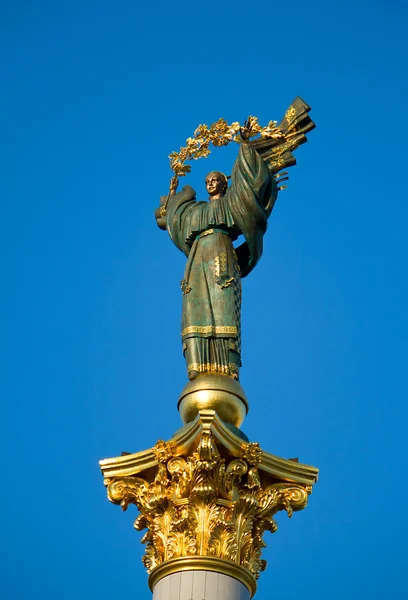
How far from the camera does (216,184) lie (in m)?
25.2

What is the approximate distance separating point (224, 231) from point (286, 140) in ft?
7.77

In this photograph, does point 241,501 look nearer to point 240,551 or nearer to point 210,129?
point 240,551

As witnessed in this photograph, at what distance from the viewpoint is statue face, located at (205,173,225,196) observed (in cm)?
2520

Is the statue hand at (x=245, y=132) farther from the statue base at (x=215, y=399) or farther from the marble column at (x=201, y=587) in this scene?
the marble column at (x=201, y=587)

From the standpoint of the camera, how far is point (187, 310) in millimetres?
23391

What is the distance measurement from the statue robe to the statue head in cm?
24

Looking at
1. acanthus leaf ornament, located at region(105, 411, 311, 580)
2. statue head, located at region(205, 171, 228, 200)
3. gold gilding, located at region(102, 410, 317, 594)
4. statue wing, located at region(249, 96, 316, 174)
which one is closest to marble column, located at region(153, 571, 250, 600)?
gold gilding, located at region(102, 410, 317, 594)

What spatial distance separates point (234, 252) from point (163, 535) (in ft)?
20.0

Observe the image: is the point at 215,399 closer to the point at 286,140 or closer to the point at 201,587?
the point at 201,587

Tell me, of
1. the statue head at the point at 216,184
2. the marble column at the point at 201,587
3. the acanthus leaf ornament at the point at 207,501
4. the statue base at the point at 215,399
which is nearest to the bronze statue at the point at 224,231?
the statue head at the point at 216,184

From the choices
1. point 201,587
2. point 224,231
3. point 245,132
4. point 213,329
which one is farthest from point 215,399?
point 245,132

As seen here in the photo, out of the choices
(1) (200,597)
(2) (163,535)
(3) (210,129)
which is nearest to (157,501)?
(2) (163,535)

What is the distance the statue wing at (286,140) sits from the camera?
25.0 m

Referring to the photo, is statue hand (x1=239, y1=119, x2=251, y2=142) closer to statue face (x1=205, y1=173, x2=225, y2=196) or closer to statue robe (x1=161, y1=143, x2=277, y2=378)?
statue robe (x1=161, y1=143, x2=277, y2=378)
